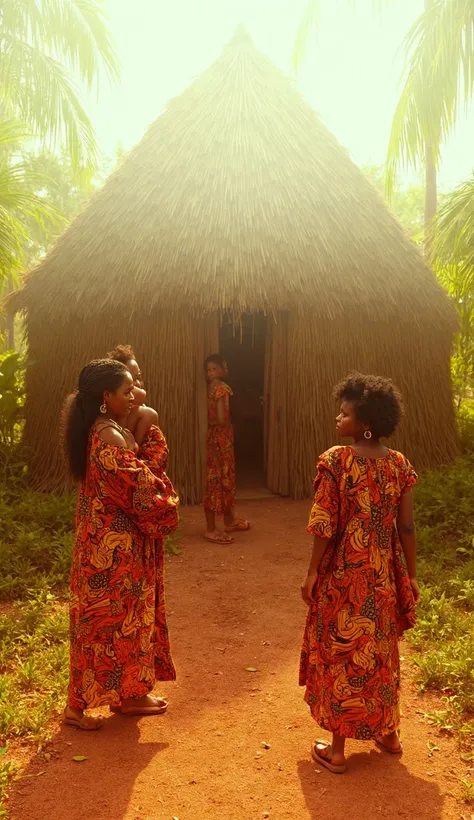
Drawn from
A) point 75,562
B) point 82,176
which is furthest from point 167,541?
point 82,176

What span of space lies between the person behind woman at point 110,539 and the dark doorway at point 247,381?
6654 mm

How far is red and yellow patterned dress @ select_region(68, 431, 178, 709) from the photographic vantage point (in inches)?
113

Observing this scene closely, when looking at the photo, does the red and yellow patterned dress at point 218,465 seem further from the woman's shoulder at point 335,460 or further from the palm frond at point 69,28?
the palm frond at point 69,28

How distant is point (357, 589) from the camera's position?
8.89 feet

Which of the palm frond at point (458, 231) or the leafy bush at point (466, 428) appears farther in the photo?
the leafy bush at point (466, 428)

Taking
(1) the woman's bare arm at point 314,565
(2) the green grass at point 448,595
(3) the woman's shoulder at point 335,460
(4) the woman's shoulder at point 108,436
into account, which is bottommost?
(2) the green grass at point 448,595

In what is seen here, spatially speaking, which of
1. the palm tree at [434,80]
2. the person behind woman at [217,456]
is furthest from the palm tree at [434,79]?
the person behind woman at [217,456]

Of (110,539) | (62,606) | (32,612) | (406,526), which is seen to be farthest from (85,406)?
(62,606)

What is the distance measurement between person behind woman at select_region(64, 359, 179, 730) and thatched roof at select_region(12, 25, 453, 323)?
3.78m

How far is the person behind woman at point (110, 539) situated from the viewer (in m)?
2.88

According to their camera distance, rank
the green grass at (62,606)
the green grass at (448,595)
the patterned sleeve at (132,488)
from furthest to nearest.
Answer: the green grass at (448,595), the green grass at (62,606), the patterned sleeve at (132,488)

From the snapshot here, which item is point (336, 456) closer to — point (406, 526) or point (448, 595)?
point (406, 526)

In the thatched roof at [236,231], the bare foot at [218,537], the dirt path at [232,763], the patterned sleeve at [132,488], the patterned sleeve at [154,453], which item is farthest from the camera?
the thatched roof at [236,231]

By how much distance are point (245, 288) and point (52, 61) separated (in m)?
5.55
